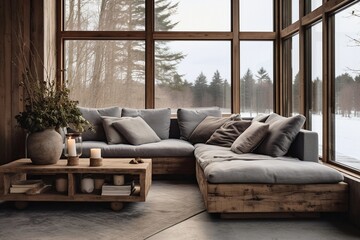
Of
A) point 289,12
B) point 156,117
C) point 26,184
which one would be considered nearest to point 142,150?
point 156,117

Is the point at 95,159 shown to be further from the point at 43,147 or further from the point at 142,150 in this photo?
the point at 142,150

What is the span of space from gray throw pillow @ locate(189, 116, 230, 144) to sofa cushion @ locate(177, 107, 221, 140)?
0.15 m

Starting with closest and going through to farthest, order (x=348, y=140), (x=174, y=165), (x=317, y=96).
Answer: (x=348, y=140) → (x=317, y=96) → (x=174, y=165)

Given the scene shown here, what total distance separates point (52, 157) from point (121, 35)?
3042mm

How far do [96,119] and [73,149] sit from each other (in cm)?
184

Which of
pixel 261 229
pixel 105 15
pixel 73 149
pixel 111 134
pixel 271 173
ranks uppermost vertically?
pixel 105 15

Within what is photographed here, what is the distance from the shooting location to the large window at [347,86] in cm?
379

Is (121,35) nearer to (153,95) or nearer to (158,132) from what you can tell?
(153,95)

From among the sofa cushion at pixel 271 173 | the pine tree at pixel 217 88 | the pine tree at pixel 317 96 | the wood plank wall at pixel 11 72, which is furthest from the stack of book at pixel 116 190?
the pine tree at pixel 217 88

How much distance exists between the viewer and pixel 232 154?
4.24 m

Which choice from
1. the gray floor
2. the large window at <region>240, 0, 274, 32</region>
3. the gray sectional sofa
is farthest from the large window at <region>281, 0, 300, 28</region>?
the gray floor

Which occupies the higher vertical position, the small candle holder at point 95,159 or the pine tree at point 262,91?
the pine tree at point 262,91

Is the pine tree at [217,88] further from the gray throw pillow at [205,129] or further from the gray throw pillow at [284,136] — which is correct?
the gray throw pillow at [284,136]

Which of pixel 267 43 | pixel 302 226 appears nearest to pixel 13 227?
pixel 302 226
